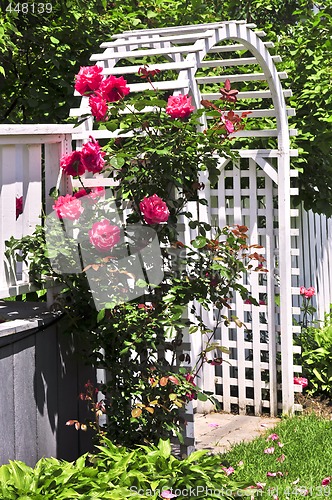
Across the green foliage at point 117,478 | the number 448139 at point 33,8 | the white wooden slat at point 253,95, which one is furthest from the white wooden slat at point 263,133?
the green foliage at point 117,478

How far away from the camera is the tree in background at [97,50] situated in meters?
5.86

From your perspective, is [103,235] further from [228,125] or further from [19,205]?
[228,125]

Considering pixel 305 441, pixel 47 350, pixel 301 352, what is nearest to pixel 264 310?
pixel 301 352

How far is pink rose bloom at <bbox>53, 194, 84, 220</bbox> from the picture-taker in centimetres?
377

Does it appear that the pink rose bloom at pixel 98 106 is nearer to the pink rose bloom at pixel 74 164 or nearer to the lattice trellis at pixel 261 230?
the pink rose bloom at pixel 74 164

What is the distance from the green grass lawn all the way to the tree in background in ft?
6.37

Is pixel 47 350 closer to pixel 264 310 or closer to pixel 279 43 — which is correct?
pixel 264 310

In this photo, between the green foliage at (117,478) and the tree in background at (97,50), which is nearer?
the green foliage at (117,478)

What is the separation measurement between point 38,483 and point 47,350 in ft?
2.64

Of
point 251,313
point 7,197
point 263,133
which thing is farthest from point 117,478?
point 263,133

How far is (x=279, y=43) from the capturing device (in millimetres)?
6379

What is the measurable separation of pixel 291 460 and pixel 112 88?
215 centimetres

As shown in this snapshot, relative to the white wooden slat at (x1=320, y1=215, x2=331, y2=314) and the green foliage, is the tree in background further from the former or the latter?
the green foliage

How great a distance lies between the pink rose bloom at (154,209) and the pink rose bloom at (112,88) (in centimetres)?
48
